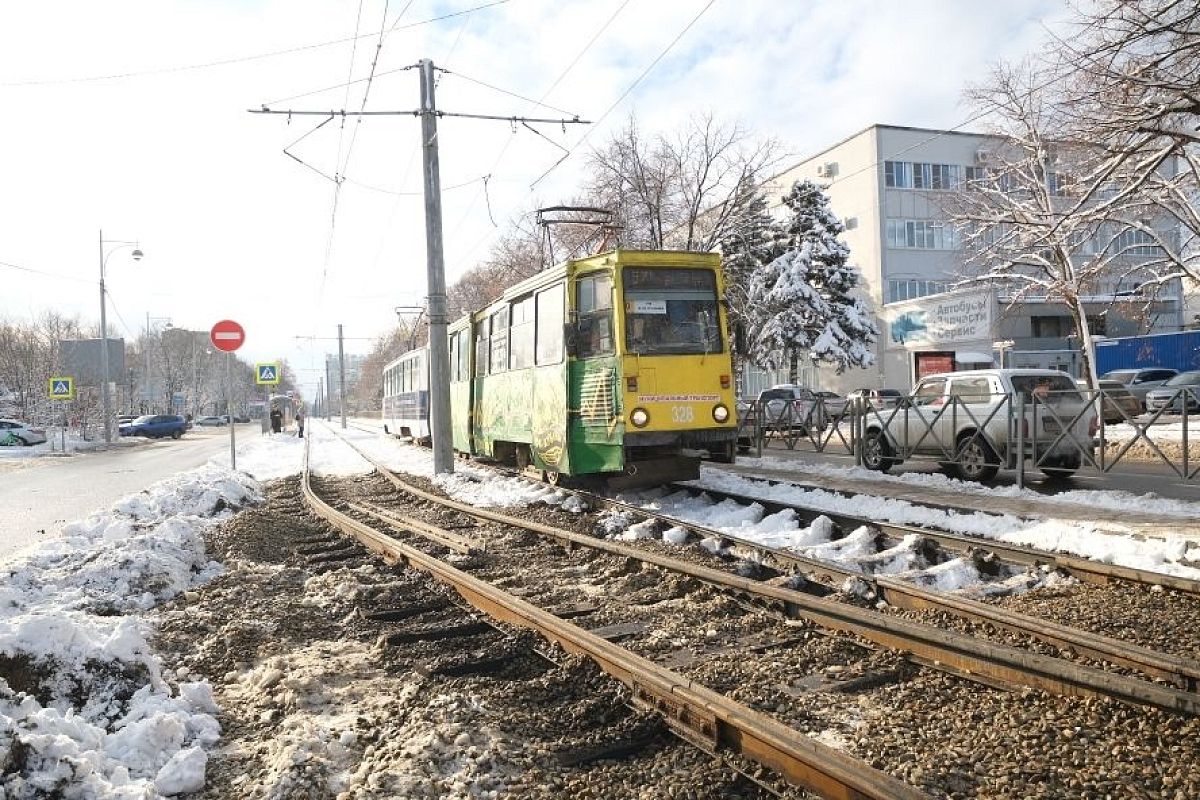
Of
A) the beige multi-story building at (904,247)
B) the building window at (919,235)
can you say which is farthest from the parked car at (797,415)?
the building window at (919,235)

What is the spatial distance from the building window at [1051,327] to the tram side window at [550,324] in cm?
4327

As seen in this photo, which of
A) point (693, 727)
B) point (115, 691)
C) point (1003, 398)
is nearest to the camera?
point (693, 727)

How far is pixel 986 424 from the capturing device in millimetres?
12828

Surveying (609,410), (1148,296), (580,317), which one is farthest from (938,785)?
(1148,296)

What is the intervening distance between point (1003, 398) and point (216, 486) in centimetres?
1229

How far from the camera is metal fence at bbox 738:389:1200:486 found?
1155 cm

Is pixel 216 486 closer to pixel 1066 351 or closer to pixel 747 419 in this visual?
pixel 747 419

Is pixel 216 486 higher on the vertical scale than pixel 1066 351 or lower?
lower

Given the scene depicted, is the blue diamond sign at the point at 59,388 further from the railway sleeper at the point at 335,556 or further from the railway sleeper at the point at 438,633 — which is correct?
the railway sleeper at the point at 438,633

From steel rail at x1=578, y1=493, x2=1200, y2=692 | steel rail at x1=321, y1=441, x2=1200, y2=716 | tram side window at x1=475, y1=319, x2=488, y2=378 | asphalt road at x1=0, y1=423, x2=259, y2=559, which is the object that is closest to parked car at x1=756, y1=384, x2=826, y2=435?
tram side window at x1=475, y1=319, x2=488, y2=378

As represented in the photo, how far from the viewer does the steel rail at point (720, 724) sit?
2955mm

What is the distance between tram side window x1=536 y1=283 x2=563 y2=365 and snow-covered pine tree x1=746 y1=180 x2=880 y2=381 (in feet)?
96.9

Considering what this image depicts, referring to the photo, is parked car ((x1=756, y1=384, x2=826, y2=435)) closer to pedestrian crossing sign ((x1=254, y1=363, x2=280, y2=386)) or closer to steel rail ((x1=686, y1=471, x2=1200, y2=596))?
steel rail ((x1=686, y1=471, x2=1200, y2=596))

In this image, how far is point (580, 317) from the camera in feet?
37.1
